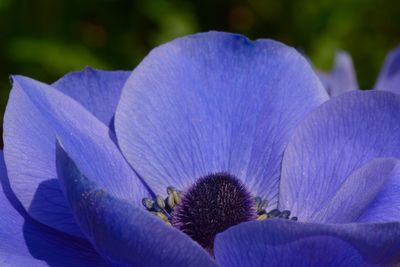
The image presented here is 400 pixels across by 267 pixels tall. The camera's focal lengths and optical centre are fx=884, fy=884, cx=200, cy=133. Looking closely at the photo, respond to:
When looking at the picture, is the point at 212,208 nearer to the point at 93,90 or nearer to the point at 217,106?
the point at 217,106

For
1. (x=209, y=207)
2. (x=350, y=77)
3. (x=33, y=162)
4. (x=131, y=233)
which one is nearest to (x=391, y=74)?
(x=350, y=77)

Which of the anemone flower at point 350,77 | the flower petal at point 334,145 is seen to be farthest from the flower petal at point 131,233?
the anemone flower at point 350,77

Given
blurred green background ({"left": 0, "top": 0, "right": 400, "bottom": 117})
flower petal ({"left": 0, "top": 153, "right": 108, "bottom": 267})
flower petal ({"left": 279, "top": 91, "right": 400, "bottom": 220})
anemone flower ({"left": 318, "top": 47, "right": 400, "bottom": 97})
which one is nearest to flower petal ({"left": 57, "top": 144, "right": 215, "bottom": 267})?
flower petal ({"left": 0, "top": 153, "right": 108, "bottom": 267})

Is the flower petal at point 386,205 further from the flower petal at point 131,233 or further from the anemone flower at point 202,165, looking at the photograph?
the flower petal at point 131,233

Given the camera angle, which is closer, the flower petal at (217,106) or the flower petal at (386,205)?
the flower petal at (386,205)

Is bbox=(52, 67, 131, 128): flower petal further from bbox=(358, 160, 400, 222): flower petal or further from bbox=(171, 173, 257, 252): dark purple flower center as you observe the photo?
bbox=(358, 160, 400, 222): flower petal

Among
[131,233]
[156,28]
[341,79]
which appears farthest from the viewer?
[156,28]

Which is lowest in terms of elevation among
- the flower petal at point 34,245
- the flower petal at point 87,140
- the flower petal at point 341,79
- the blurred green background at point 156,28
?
the blurred green background at point 156,28
